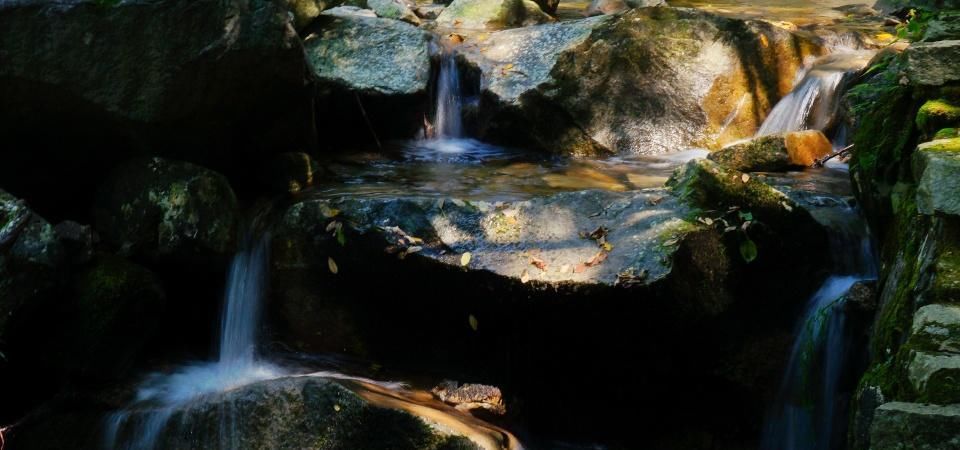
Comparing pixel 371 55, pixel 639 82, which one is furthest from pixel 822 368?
pixel 371 55

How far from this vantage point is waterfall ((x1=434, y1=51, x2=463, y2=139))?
26.2 ft

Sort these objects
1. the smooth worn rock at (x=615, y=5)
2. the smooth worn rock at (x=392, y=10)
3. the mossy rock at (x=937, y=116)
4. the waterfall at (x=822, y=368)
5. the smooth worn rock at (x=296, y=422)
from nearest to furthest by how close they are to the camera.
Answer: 1. the mossy rock at (x=937, y=116)
2. the smooth worn rock at (x=296, y=422)
3. the waterfall at (x=822, y=368)
4. the smooth worn rock at (x=392, y=10)
5. the smooth worn rock at (x=615, y=5)

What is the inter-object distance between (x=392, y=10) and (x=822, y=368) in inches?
297

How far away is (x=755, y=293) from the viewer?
4766 millimetres

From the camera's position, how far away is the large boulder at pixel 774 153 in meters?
6.58

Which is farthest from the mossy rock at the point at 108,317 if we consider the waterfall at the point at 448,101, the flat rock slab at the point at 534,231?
the waterfall at the point at 448,101

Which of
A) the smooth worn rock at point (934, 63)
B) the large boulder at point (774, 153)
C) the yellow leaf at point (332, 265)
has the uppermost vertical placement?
the smooth worn rock at point (934, 63)

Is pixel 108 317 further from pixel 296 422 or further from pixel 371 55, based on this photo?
pixel 371 55

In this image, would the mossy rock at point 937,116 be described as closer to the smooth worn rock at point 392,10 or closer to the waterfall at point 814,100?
the waterfall at point 814,100

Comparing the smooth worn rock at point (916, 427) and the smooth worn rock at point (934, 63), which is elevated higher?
the smooth worn rock at point (934, 63)

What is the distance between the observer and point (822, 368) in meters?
4.56

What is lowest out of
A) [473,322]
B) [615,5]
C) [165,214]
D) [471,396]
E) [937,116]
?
[471,396]

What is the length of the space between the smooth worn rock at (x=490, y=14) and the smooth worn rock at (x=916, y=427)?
8224mm

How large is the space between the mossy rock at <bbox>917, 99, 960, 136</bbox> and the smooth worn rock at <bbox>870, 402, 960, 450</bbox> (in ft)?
6.02
